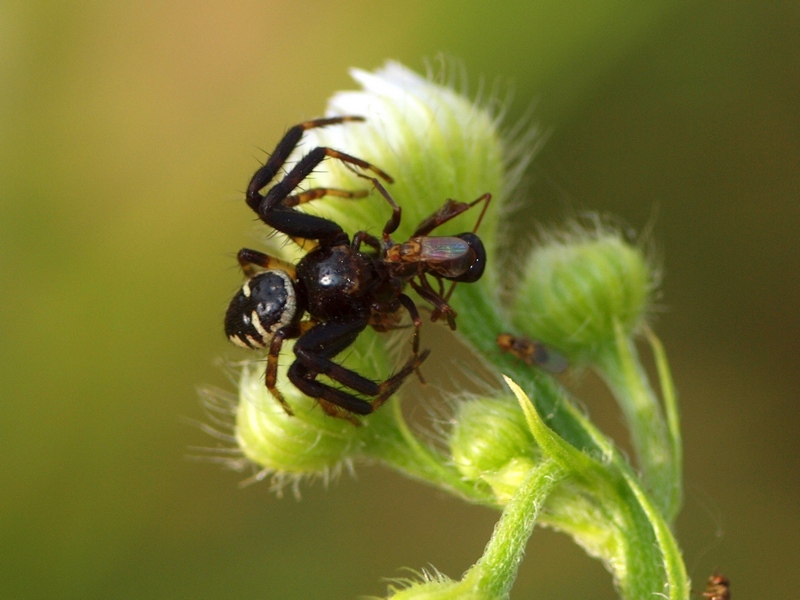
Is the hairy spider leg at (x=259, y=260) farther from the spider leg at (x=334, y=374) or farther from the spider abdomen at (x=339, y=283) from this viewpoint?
the spider leg at (x=334, y=374)

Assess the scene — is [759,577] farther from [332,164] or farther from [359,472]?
[332,164]

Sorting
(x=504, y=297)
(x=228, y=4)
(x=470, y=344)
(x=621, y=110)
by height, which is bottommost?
(x=470, y=344)

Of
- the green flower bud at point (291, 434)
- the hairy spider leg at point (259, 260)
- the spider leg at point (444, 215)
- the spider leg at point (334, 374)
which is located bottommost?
the green flower bud at point (291, 434)

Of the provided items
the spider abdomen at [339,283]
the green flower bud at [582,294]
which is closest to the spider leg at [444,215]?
the spider abdomen at [339,283]

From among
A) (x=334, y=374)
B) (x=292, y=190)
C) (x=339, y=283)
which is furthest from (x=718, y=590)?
(x=292, y=190)

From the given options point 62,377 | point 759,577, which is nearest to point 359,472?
point 62,377

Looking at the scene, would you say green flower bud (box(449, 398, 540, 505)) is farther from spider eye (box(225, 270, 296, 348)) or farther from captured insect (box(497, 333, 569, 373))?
spider eye (box(225, 270, 296, 348))
